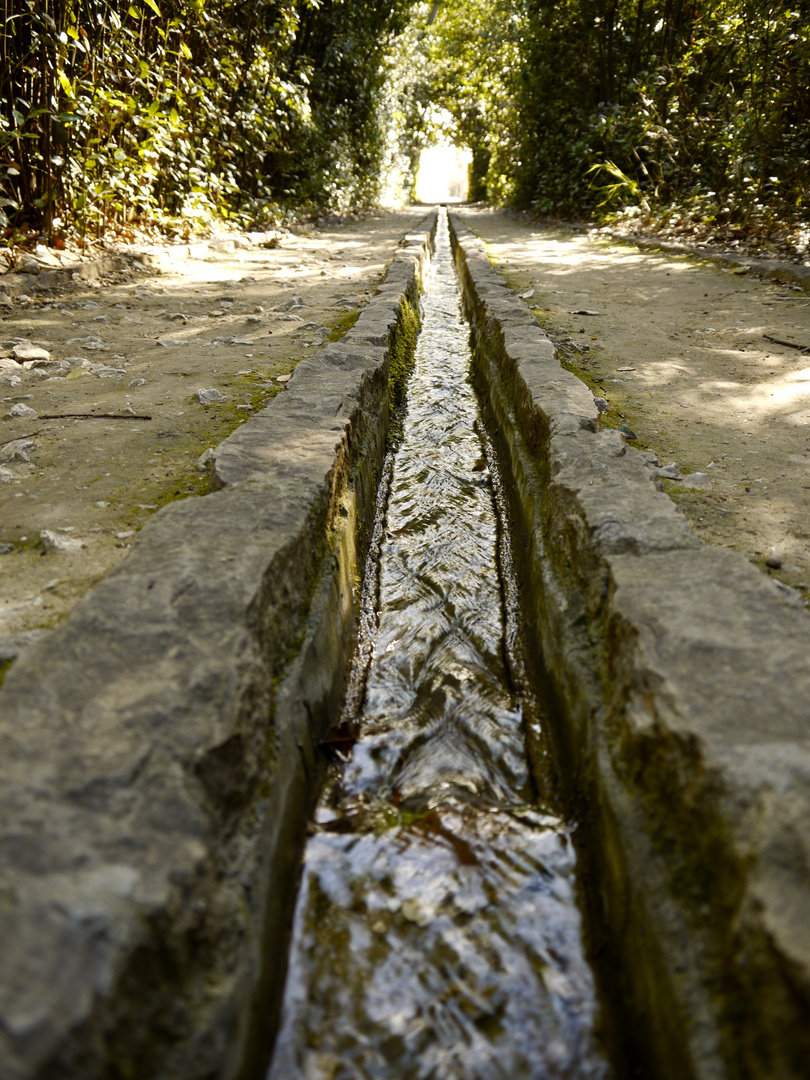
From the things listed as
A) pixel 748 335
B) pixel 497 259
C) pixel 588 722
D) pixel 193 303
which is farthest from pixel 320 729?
pixel 497 259

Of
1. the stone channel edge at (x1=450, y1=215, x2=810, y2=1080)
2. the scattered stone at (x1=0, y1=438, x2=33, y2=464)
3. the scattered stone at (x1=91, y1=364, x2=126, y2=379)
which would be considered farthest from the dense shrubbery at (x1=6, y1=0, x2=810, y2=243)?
the stone channel edge at (x1=450, y1=215, x2=810, y2=1080)

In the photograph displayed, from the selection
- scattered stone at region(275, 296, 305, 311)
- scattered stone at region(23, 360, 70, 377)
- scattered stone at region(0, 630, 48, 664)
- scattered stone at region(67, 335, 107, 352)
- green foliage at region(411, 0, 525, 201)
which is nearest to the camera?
scattered stone at region(0, 630, 48, 664)

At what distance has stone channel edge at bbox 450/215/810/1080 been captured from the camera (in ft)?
2.59

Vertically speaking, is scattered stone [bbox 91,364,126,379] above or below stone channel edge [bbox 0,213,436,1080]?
above

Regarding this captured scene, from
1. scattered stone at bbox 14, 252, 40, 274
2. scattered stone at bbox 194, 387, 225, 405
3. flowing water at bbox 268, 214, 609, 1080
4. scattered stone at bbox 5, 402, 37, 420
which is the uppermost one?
scattered stone at bbox 14, 252, 40, 274

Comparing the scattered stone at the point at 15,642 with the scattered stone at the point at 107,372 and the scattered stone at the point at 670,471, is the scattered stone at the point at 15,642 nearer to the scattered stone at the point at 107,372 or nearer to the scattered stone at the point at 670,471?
the scattered stone at the point at 670,471

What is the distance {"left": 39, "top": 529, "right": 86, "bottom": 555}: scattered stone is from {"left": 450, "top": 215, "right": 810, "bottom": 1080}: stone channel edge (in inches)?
48.9

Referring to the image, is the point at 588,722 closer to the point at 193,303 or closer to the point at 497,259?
the point at 193,303

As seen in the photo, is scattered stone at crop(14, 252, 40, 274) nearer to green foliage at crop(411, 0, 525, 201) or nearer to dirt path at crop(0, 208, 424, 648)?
dirt path at crop(0, 208, 424, 648)

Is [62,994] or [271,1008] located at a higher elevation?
[62,994]

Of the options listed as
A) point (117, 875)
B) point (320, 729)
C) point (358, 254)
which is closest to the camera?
point (117, 875)

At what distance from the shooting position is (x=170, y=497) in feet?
6.74

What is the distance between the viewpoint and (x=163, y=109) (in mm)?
5973

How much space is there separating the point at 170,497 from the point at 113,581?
79cm
